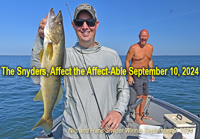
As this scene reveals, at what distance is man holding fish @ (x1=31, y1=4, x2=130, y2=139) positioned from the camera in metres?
1.88

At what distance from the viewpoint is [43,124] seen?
6.97 ft

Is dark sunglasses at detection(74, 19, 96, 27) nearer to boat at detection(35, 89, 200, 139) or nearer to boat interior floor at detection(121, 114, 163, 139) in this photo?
boat at detection(35, 89, 200, 139)

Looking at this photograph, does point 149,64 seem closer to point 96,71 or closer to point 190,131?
point 190,131

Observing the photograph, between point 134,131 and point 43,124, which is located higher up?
point 43,124

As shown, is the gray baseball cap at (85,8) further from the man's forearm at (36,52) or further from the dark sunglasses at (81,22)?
the man's forearm at (36,52)

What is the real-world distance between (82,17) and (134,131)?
4052 mm

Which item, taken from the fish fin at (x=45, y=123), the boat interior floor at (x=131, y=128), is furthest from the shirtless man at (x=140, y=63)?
the fish fin at (x=45, y=123)

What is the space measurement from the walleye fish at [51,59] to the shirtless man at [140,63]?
3.67 m

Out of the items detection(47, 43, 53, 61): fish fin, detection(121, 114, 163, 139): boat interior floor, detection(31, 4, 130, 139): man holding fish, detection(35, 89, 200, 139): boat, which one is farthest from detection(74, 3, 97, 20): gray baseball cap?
detection(121, 114, 163, 139): boat interior floor

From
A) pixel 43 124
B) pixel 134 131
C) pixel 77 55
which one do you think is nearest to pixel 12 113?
pixel 134 131

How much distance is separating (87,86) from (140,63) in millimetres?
4030

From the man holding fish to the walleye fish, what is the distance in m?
0.03

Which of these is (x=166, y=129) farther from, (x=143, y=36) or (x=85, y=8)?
(x=85, y=8)

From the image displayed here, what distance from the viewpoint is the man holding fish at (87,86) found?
1.88 metres
